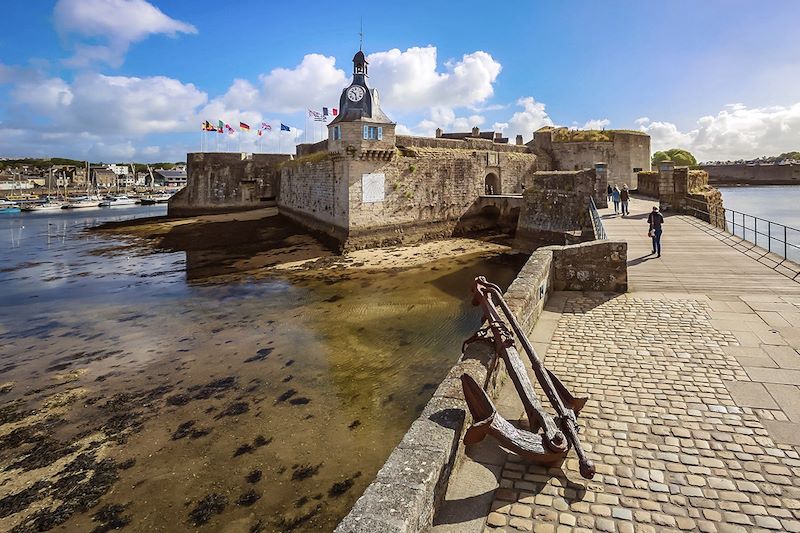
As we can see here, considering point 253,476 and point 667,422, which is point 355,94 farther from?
point 667,422

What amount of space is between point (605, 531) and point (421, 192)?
73.4 ft

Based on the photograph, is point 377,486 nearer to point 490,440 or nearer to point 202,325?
point 490,440

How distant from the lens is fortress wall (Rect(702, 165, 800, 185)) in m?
57.7

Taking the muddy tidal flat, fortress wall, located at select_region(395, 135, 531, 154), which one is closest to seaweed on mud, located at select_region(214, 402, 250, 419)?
the muddy tidal flat

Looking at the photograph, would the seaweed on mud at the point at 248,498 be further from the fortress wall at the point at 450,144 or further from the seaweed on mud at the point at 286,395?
the fortress wall at the point at 450,144

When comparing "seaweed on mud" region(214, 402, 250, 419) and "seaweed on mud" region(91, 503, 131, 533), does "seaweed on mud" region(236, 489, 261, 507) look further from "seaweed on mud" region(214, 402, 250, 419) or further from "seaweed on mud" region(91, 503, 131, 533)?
"seaweed on mud" region(214, 402, 250, 419)

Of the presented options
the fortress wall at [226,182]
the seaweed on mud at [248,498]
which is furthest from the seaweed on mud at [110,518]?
the fortress wall at [226,182]

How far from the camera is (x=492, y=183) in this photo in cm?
2955

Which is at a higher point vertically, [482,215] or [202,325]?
[482,215]

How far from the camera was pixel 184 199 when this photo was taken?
1417 inches

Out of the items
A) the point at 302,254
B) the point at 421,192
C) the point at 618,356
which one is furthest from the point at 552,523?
the point at 421,192

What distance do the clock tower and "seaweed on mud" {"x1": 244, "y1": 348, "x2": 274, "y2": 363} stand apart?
1334cm

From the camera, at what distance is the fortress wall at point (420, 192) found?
21781mm

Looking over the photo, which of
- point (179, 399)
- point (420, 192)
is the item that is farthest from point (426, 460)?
point (420, 192)
